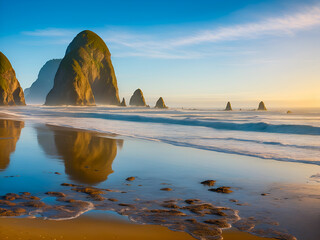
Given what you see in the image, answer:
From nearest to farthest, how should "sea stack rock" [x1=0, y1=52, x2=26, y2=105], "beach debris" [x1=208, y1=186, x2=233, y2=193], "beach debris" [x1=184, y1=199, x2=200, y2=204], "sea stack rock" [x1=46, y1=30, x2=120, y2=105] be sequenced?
"beach debris" [x1=184, y1=199, x2=200, y2=204], "beach debris" [x1=208, y1=186, x2=233, y2=193], "sea stack rock" [x1=0, y1=52, x2=26, y2=105], "sea stack rock" [x1=46, y1=30, x2=120, y2=105]

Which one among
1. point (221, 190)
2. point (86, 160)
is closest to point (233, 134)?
point (86, 160)

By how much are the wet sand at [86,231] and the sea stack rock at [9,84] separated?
12556 centimetres

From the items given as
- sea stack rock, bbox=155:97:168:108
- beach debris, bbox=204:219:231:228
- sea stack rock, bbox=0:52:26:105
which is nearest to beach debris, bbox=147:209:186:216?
beach debris, bbox=204:219:231:228

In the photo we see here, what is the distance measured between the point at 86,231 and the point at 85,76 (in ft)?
514

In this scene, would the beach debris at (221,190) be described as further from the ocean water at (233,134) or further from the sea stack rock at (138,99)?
the sea stack rock at (138,99)

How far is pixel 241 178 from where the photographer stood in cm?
654

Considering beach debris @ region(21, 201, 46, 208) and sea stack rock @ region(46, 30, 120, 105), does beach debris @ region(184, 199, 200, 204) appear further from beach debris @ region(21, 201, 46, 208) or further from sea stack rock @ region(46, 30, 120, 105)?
sea stack rock @ region(46, 30, 120, 105)

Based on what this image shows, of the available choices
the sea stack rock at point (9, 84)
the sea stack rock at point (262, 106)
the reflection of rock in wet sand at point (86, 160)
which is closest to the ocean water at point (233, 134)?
the reflection of rock in wet sand at point (86, 160)

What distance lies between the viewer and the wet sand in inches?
129

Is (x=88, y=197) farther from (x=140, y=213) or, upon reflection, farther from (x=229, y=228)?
(x=229, y=228)

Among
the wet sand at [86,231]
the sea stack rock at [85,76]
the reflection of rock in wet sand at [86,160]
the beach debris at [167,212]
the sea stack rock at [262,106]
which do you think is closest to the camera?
the wet sand at [86,231]

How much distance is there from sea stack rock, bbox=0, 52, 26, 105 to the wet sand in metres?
126

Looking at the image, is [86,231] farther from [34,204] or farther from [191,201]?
[191,201]

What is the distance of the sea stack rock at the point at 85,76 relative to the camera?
13238 centimetres
